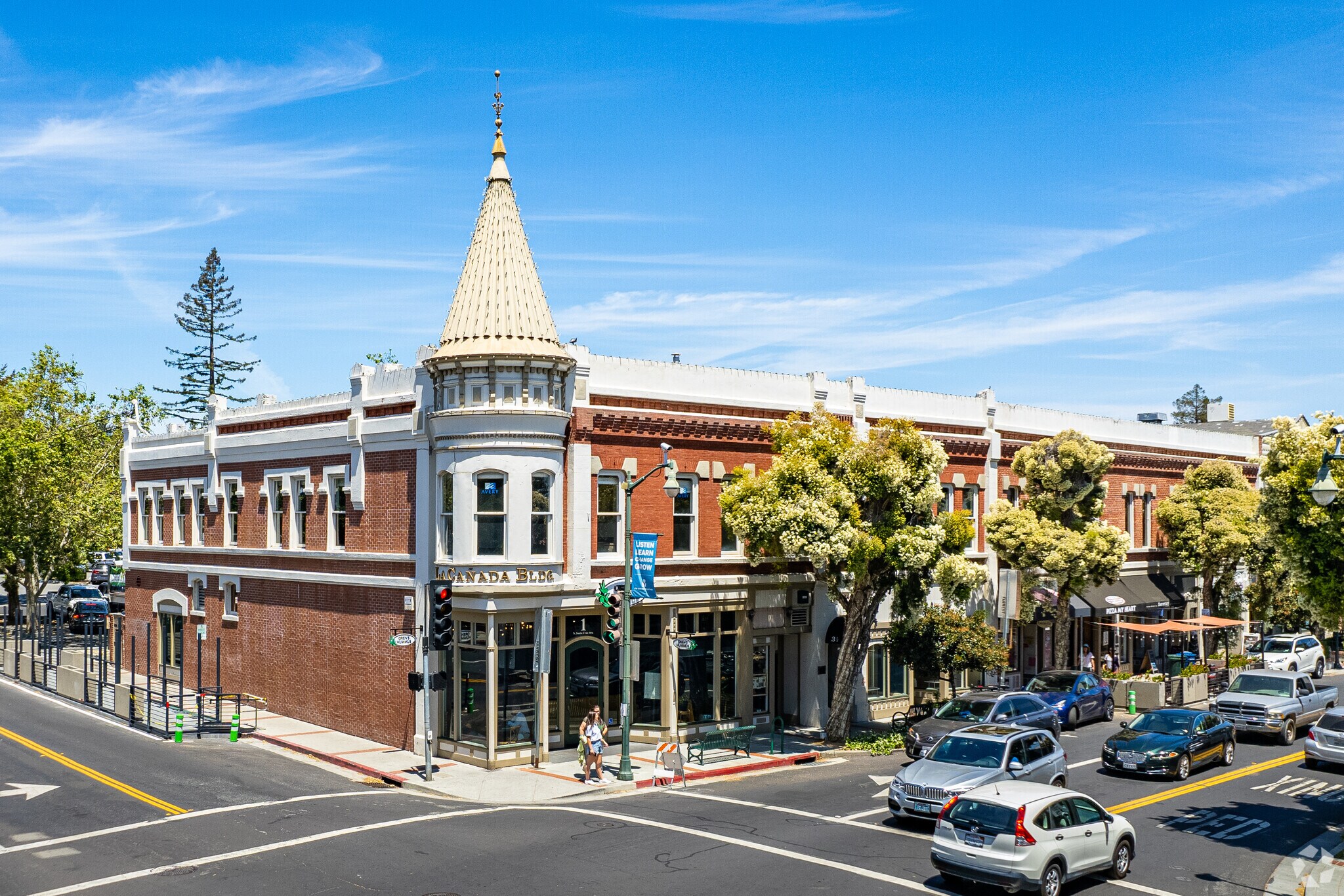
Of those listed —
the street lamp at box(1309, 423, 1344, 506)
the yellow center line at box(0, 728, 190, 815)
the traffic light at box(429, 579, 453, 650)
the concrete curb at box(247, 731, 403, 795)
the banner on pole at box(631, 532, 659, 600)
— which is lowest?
the concrete curb at box(247, 731, 403, 795)

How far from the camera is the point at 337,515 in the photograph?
3488 cm

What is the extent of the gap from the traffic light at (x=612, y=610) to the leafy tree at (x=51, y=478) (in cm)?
3883

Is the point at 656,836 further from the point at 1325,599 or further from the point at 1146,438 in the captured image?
the point at 1146,438

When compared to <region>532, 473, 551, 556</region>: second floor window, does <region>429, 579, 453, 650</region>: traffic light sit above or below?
below

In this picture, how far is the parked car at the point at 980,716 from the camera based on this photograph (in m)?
28.7

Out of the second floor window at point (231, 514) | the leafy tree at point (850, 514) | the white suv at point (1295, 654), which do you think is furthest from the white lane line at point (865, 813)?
the white suv at point (1295, 654)

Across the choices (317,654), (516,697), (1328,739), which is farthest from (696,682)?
(1328,739)

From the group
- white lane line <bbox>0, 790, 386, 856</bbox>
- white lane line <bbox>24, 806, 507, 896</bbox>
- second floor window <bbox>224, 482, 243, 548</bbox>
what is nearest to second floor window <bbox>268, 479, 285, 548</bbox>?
second floor window <bbox>224, 482, 243, 548</bbox>

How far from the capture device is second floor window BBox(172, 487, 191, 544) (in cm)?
4384

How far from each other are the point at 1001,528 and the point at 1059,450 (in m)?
3.49

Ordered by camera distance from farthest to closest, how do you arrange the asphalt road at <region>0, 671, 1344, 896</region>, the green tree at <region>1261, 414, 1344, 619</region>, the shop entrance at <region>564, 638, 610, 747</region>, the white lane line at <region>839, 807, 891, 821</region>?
the shop entrance at <region>564, 638, 610, 747</region> → the white lane line at <region>839, 807, 891, 821</region> → the green tree at <region>1261, 414, 1344, 619</region> → the asphalt road at <region>0, 671, 1344, 896</region>

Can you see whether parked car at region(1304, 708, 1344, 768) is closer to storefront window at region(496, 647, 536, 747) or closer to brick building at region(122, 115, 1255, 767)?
brick building at region(122, 115, 1255, 767)

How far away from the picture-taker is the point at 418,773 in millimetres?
28141

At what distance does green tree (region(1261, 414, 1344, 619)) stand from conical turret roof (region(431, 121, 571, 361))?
17.0 meters
